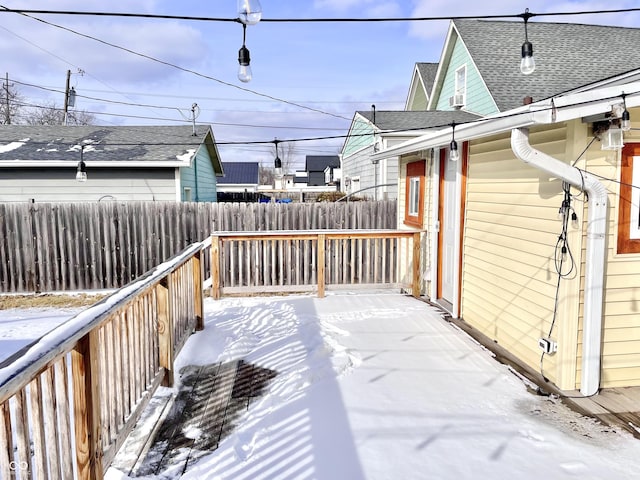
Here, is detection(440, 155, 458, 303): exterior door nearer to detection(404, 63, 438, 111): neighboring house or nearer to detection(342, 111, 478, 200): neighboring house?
detection(342, 111, 478, 200): neighboring house

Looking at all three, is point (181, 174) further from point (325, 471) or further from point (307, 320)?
point (325, 471)

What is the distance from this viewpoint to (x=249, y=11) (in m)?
3.09

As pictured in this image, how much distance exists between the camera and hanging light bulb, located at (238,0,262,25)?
3076 millimetres

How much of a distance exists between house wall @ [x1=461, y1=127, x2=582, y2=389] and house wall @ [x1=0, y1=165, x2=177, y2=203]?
675 centimetres

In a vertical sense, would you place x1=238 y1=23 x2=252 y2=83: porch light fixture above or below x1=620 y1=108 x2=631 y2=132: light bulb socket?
above

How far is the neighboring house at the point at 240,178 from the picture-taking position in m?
33.4

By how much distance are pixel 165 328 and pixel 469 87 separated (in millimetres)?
10586

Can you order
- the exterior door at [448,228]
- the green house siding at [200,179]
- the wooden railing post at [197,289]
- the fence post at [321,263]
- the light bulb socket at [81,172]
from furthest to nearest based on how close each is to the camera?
1. the green house siding at [200,179]
2. the light bulb socket at [81,172]
3. the fence post at [321,263]
4. the exterior door at [448,228]
5. the wooden railing post at [197,289]

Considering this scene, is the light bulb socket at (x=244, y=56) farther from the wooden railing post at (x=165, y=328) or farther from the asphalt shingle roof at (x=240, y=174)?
the asphalt shingle roof at (x=240, y=174)

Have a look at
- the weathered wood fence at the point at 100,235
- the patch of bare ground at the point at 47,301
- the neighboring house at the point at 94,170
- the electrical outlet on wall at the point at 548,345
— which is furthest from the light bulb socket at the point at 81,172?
the electrical outlet on wall at the point at 548,345

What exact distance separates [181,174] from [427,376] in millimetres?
7733

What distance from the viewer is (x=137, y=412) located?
2.70 metres

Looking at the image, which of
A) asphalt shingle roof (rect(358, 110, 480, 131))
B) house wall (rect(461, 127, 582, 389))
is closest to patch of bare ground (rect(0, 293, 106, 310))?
house wall (rect(461, 127, 582, 389))

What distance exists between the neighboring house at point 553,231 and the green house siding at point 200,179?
6272 mm
